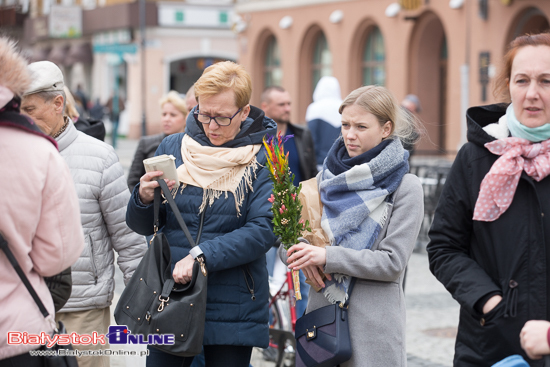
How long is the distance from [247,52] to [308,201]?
2933 cm

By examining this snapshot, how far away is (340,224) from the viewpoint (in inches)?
138

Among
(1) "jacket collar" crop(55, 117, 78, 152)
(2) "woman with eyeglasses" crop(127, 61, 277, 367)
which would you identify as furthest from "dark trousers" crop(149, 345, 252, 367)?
(1) "jacket collar" crop(55, 117, 78, 152)

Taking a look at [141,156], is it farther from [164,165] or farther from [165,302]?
[165,302]

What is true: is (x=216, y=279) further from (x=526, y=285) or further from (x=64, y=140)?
(x=526, y=285)

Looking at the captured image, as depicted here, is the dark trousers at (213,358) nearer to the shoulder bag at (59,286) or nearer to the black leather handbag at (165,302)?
the black leather handbag at (165,302)

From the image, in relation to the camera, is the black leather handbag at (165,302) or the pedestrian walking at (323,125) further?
the pedestrian walking at (323,125)

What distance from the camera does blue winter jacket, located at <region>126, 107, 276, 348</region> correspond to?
3.56 metres

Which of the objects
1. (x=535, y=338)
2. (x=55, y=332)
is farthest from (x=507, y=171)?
(x=55, y=332)

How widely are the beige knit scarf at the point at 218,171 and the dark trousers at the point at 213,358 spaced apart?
0.61 m

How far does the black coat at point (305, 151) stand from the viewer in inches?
259

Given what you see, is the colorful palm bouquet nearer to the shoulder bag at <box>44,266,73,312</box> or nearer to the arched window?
the shoulder bag at <box>44,266,73,312</box>

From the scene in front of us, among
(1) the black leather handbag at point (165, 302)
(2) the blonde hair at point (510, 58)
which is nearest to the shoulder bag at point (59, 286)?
(1) the black leather handbag at point (165, 302)

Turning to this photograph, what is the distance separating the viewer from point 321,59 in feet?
95.5

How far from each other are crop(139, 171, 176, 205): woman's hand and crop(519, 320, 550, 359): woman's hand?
1.60m
